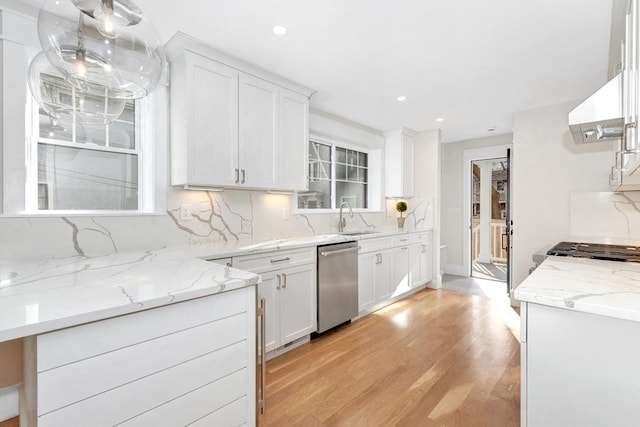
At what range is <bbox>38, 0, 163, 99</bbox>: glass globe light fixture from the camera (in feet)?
3.64

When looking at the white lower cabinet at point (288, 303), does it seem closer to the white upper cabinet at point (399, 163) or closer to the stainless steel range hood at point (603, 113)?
the stainless steel range hood at point (603, 113)

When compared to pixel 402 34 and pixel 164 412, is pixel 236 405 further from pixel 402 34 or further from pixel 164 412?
pixel 402 34

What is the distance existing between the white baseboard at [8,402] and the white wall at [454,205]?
5.54 metres

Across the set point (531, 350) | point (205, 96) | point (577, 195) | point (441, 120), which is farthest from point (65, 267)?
point (577, 195)

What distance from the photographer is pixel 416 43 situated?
2.20 meters

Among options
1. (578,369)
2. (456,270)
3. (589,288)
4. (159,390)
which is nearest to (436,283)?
(456,270)

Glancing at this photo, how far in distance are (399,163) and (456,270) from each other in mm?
2340

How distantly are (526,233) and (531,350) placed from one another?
3.09 metres

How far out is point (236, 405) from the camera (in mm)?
1259

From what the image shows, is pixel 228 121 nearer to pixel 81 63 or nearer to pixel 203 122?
pixel 203 122

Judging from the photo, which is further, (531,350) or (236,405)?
(236,405)

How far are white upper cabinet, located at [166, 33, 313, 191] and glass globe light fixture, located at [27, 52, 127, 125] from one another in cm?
58

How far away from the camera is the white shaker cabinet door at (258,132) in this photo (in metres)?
2.52

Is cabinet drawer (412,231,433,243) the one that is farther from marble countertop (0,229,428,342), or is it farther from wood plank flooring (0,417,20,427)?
wood plank flooring (0,417,20,427)
